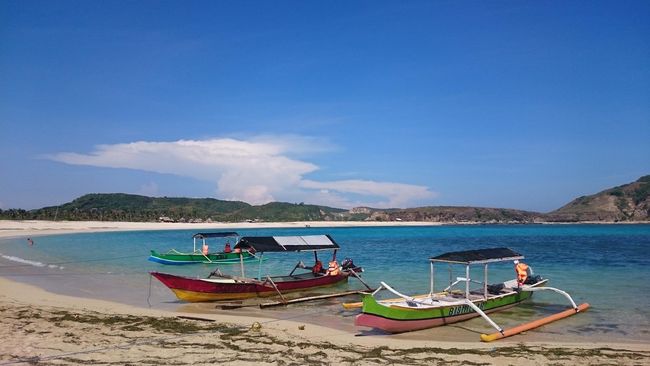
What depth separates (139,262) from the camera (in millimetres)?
34406

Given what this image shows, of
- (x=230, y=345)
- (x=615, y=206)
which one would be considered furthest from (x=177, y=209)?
(x=230, y=345)

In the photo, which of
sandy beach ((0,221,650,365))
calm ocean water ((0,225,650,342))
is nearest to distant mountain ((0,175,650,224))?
calm ocean water ((0,225,650,342))

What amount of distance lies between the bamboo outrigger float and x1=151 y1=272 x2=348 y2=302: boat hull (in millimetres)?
4071

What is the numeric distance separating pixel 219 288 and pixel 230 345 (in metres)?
7.17

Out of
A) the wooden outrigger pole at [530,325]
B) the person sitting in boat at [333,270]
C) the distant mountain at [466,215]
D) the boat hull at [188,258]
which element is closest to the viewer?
the wooden outrigger pole at [530,325]

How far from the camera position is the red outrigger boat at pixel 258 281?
1725cm

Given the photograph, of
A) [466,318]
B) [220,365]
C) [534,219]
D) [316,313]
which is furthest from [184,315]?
[534,219]

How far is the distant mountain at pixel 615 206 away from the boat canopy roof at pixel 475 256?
155 metres

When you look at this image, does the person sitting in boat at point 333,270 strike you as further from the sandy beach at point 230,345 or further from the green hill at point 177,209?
the green hill at point 177,209

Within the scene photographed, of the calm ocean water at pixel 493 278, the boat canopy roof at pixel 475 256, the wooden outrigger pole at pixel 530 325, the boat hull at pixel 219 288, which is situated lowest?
the calm ocean water at pixel 493 278

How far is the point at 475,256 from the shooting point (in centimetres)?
1536

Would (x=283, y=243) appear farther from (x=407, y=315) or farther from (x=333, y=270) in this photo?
(x=407, y=315)


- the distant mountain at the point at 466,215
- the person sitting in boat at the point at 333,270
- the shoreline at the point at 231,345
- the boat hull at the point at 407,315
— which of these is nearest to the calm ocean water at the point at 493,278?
the boat hull at the point at 407,315

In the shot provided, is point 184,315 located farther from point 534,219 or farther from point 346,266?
point 534,219
